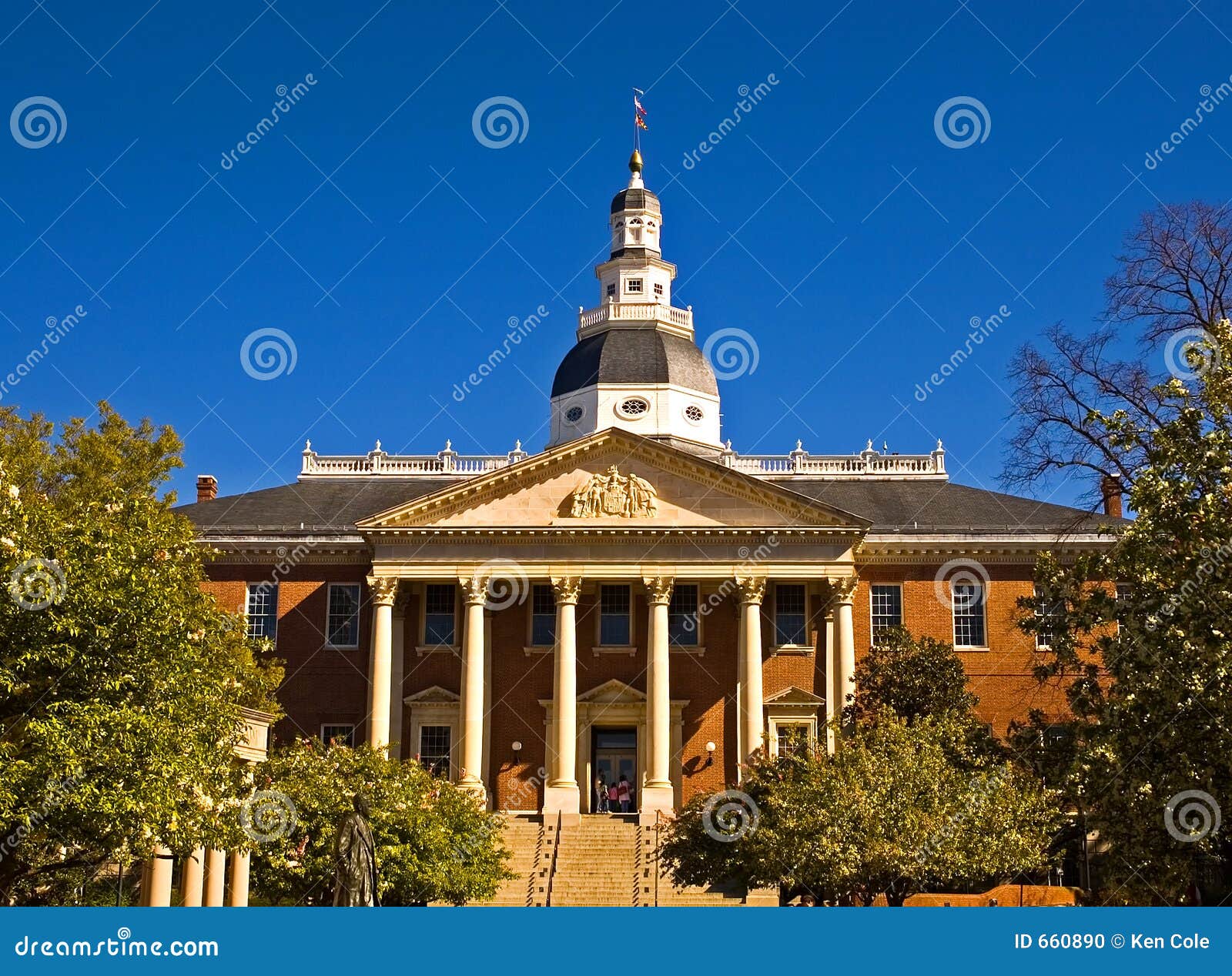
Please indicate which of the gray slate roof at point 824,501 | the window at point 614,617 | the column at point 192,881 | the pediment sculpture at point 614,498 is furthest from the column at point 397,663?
the column at point 192,881

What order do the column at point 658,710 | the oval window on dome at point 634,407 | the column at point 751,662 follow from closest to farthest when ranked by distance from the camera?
the column at point 658,710
the column at point 751,662
the oval window on dome at point 634,407

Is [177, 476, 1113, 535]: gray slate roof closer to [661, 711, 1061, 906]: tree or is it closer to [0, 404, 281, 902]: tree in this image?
[661, 711, 1061, 906]: tree

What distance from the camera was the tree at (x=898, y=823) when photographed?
3097 centimetres

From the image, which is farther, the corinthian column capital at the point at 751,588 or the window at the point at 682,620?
the window at the point at 682,620

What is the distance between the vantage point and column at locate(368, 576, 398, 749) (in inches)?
2035

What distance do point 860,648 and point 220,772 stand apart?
1187 inches

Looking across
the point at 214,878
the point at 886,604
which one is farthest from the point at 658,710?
the point at 214,878

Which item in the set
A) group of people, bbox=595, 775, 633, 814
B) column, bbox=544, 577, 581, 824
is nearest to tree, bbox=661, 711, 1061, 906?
column, bbox=544, 577, 581, 824

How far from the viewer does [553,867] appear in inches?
1781

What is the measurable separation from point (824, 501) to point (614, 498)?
27.5ft

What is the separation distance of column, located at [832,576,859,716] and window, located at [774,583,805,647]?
7.90ft

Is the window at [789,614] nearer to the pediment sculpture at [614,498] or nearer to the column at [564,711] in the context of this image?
the pediment sculpture at [614,498]

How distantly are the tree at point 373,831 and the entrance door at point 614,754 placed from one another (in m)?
16.0

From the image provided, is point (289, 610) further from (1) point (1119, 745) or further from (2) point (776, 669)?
(1) point (1119, 745)
